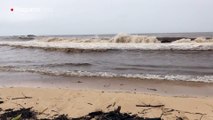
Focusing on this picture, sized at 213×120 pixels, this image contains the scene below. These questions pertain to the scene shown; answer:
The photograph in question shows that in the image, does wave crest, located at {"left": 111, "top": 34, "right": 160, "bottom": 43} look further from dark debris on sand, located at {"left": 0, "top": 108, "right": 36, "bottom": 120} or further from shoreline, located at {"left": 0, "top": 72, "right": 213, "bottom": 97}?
dark debris on sand, located at {"left": 0, "top": 108, "right": 36, "bottom": 120}

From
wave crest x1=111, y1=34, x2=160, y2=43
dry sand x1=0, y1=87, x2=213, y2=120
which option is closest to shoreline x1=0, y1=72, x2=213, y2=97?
dry sand x1=0, y1=87, x2=213, y2=120

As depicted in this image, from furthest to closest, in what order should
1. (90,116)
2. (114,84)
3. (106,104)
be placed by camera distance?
(114,84) < (106,104) < (90,116)

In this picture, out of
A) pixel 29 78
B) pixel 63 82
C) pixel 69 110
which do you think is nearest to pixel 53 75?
pixel 29 78

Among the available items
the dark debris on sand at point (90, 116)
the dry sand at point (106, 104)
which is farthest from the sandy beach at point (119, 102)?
the dark debris on sand at point (90, 116)

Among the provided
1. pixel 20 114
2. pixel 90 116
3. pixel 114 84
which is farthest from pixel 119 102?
pixel 114 84

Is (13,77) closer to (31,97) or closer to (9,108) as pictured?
(31,97)

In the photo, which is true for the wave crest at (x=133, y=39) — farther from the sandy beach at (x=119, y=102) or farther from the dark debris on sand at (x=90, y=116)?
the dark debris on sand at (x=90, y=116)

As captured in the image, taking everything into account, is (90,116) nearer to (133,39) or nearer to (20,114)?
A: (20,114)

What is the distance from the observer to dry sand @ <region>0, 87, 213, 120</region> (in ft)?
15.9

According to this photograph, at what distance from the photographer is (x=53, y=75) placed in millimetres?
10148

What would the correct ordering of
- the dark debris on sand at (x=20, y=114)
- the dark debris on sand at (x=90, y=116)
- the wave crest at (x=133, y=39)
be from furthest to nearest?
the wave crest at (x=133, y=39) < the dark debris on sand at (x=20, y=114) < the dark debris on sand at (x=90, y=116)

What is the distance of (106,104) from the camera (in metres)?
5.36

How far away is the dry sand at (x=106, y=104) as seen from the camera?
4.86m

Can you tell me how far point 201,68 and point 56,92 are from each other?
6.36 meters
